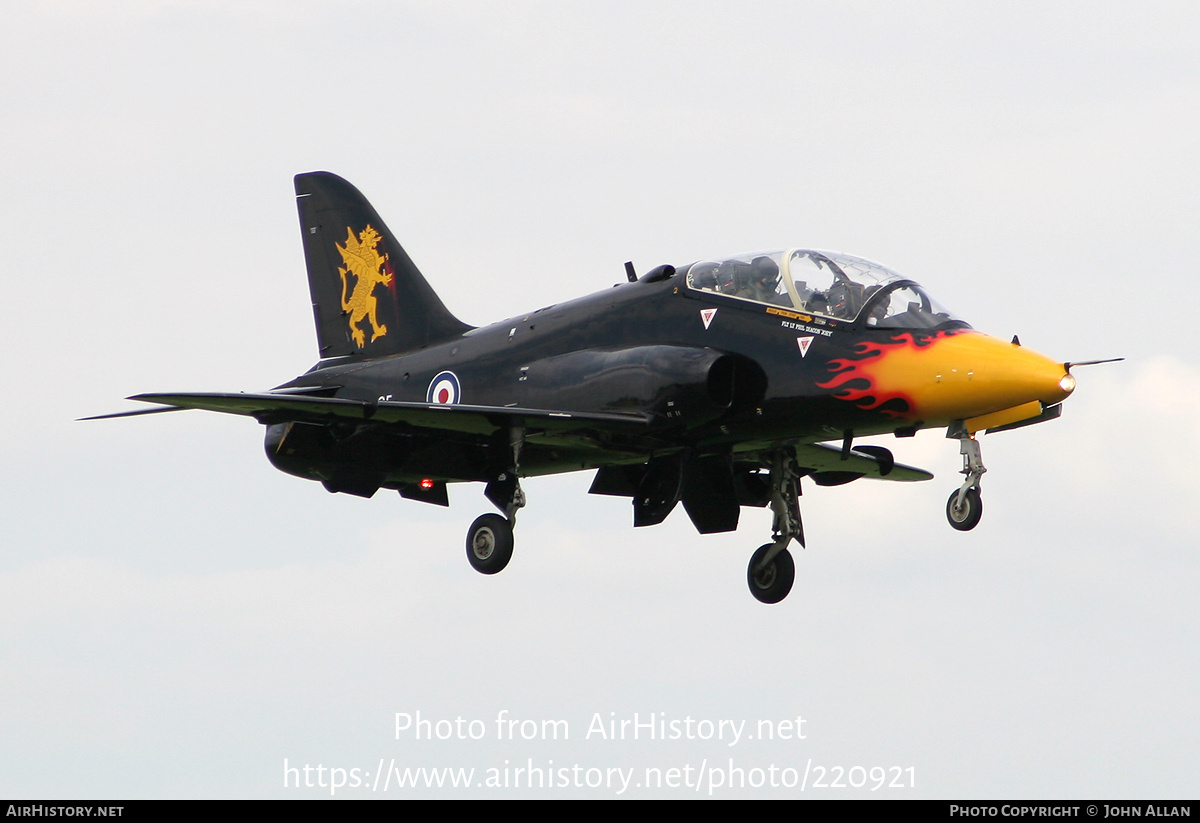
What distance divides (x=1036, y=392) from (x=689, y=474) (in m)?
5.25

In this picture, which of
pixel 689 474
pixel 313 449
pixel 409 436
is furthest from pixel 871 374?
pixel 313 449

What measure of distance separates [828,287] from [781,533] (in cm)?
413

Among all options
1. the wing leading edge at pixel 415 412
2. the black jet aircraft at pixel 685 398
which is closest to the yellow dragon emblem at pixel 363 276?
the black jet aircraft at pixel 685 398

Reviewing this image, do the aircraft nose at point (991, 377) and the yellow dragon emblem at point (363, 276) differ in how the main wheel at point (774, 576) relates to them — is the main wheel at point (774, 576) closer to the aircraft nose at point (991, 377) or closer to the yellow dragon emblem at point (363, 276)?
the aircraft nose at point (991, 377)

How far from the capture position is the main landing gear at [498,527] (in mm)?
22859

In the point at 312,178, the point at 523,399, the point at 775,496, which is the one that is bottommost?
the point at 775,496

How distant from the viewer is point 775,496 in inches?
928

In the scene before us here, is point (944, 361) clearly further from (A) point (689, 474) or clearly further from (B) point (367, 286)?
(B) point (367, 286)

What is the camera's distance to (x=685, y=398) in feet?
68.4

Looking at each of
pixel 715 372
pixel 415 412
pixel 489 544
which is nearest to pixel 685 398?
pixel 715 372

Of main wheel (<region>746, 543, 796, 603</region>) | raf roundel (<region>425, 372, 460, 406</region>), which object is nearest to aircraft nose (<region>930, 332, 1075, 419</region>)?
main wheel (<region>746, 543, 796, 603</region>)

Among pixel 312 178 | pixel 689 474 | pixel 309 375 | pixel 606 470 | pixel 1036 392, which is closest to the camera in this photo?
pixel 1036 392

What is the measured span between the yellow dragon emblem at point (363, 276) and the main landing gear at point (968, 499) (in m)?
10.5

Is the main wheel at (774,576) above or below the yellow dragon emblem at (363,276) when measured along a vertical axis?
below
